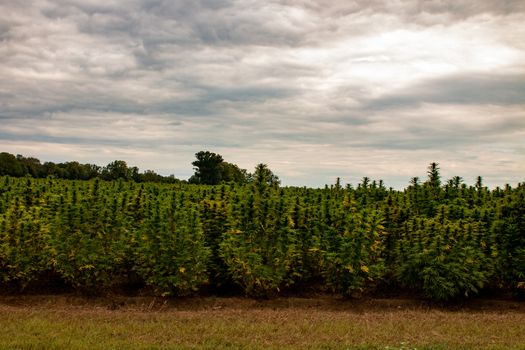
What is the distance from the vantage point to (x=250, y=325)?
33.8ft

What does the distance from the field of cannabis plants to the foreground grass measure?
22.7 inches

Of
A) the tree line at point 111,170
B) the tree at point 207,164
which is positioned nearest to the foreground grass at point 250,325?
the tree line at point 111,170

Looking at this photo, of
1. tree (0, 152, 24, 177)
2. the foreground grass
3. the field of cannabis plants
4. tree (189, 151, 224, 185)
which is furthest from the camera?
tree (189, 151, 224, 185)

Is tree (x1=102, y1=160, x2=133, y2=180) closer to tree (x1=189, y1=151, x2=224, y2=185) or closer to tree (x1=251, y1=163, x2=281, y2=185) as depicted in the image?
tree (x1=189, y1=151, x2=224, y2=185)

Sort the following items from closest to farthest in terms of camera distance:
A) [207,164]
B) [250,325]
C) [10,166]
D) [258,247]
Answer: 1. [250,325]
2. [258,247]
3. [10,166]
4. [207,164]

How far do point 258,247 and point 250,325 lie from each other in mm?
2797

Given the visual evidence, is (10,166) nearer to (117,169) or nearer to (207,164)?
(117,169)

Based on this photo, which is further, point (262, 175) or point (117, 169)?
point (117, 169)

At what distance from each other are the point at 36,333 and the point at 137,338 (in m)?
1.96

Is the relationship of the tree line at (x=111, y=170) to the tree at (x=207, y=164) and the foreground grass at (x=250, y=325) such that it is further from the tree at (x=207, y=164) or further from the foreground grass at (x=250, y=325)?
the foreground grass at (x=250, y=325)

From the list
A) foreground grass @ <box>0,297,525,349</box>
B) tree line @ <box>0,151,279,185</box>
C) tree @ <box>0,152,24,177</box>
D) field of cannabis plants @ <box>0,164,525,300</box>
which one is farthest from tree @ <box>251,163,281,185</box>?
tree @ <box>0,152,24,177</box>

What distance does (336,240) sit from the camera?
13.0 meters

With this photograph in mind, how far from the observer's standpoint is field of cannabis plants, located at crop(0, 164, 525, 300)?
41.5 feet

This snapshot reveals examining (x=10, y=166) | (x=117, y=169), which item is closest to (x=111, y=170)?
(x=117, y=169)
